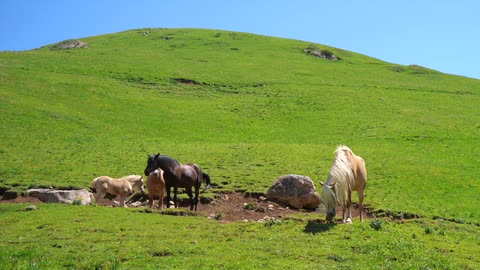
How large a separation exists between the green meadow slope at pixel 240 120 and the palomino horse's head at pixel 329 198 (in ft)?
29.8

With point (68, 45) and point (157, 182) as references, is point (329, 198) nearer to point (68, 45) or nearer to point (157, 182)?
point (157, 182)

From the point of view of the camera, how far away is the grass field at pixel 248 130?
52.0ft

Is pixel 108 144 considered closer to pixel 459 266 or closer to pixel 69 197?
pixel 69 197

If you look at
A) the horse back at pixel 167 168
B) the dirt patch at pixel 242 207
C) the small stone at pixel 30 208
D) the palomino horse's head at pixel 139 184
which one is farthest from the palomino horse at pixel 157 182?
the small stone at pixel 30 208

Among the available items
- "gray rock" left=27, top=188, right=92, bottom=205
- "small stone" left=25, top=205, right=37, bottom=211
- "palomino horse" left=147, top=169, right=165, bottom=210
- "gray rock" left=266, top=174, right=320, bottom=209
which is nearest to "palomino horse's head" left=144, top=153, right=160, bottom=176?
"palomino horse" left=147, top=169, right=165, bottom=210

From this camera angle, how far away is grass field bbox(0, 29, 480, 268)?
15844mm

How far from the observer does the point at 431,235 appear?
51.8 ft

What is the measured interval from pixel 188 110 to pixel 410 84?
37518mm

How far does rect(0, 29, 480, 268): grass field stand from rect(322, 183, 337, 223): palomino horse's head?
3.03ft

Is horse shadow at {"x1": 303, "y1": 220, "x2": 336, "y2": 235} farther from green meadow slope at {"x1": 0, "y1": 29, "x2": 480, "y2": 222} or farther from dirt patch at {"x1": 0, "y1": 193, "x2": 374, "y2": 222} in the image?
green meadow slope at {"x1": 0, "y1": 29, "x2": 480, "y2": 222}

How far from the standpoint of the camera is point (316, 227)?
15.6 metres

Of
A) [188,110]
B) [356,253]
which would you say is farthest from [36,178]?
[188,110]

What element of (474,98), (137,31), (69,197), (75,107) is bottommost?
(69,197)

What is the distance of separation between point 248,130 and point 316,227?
96.4 ft
